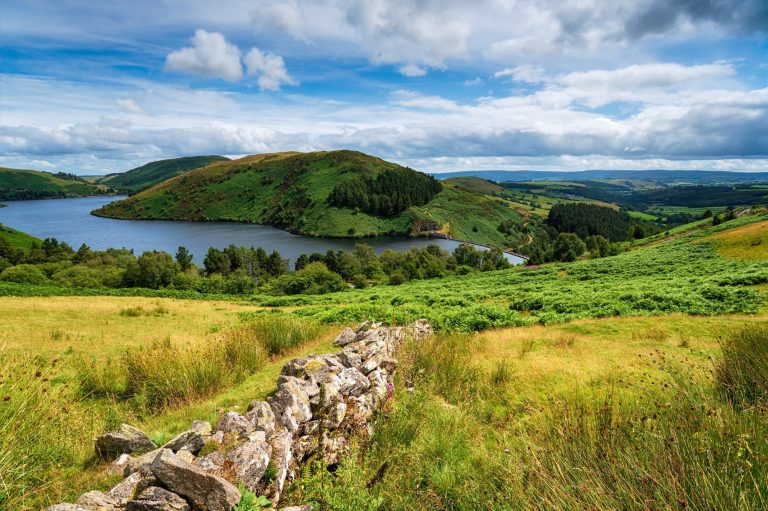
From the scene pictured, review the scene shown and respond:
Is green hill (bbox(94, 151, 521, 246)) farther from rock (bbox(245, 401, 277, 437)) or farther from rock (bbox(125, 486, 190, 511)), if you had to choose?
rock (bbox(125, 486, 190, 511))

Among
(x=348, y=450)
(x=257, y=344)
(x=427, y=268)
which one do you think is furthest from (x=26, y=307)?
(x=427, y=268)

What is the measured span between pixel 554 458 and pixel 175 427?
6.51 m

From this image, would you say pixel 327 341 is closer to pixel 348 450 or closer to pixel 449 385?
pixel 449 385

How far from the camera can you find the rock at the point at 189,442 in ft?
17.3

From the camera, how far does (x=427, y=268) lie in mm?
88188

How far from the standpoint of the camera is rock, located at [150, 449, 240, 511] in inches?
172

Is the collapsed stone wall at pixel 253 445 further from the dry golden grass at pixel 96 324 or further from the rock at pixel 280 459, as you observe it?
the dry golden grass at pixel 96 324

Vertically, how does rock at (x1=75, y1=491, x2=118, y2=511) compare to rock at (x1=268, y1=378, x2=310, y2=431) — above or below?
above

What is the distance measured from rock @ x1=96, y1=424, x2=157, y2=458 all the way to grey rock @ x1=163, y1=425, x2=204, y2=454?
101 centimetres

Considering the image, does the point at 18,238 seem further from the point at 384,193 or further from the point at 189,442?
the point at 189,442

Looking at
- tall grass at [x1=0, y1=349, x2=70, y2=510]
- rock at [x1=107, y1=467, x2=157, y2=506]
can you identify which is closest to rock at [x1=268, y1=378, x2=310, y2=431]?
rock at [x1=107, y1=467, x2=157, y2=506]

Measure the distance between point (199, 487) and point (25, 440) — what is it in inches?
120

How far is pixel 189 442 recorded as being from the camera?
5355mm

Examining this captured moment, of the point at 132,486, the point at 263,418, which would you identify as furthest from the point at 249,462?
the point at 132,486
